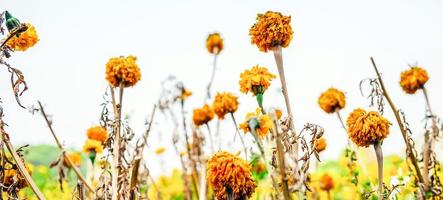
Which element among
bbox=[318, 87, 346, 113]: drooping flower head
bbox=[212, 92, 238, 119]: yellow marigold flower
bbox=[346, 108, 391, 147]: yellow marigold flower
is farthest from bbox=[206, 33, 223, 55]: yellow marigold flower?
bbox=[346, 108, 391, 147]: yellow marigold flower

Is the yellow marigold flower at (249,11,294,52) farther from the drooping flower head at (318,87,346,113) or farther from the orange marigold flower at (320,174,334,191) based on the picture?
the orange marigold flower at (320,174,334,191)

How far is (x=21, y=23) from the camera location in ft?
3.96

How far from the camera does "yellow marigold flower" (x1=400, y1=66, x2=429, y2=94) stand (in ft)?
7.43

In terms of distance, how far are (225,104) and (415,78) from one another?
88cm

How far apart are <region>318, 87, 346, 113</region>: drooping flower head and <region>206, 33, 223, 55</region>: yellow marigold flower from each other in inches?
28.0

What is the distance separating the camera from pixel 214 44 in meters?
2.74

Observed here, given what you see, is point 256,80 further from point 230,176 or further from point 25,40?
point 25,40

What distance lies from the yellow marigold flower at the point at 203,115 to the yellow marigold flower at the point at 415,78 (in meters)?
0.94

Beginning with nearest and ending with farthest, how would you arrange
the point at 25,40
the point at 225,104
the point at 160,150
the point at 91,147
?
the point at 25,40, the point at 91,147, the point at 225,104, the point at 160,150

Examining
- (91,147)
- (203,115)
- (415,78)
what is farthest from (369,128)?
(203,115)

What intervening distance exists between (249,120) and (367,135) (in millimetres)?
478

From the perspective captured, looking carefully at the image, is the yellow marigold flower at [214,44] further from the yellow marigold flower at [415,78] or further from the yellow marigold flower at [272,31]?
the yellow marigold flower at [272,31]

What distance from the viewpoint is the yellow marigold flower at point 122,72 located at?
146cm

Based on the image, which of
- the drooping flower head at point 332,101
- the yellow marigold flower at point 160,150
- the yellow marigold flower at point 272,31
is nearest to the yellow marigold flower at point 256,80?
the yellow marigold flower at point 272,31
